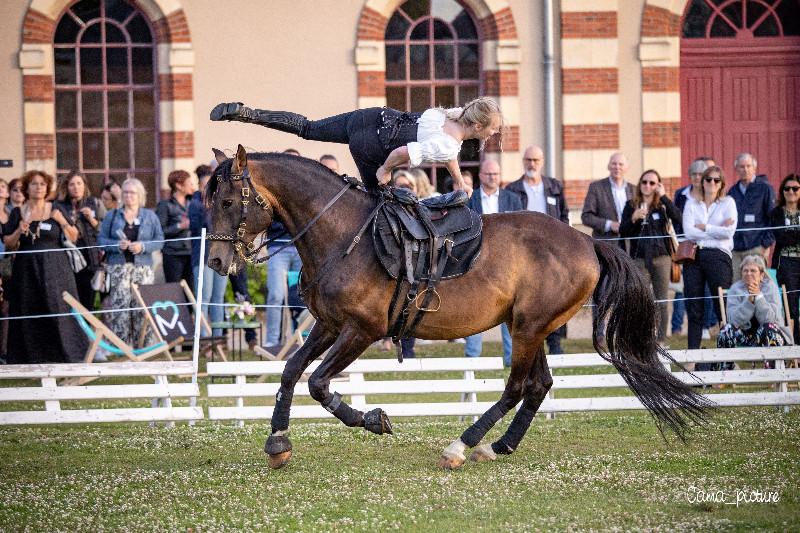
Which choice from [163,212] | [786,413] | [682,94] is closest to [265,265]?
[163,212]

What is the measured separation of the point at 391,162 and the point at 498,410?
192 centimetres

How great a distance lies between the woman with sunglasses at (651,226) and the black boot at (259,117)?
6347mm

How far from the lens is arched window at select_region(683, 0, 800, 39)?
718 inches

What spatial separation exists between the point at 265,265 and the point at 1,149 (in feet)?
13.6

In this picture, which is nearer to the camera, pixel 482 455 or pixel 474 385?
pixel 482 455

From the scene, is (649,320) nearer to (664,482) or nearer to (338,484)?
(664,482)

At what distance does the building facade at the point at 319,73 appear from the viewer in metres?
17.2

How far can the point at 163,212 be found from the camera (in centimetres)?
1520

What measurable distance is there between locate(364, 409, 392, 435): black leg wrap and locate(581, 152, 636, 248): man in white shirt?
264 inches

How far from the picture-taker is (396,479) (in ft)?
26.2

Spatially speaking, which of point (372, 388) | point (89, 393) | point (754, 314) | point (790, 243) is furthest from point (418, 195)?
point (89, 393)

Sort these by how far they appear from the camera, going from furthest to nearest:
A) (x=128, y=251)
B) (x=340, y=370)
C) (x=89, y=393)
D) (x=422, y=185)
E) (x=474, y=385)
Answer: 1. (x=422, y=185)
2. (x=128, y=251)
3. (x=474, y=385)
4. (x=89, y=393)
5. (x=340, y=370)

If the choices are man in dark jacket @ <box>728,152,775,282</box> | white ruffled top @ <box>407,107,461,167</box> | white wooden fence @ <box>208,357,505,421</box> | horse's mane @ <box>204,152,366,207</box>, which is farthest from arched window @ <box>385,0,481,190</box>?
horse's mane @ <box>204,152,366,207</box>

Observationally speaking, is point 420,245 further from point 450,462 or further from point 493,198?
point 493,198
